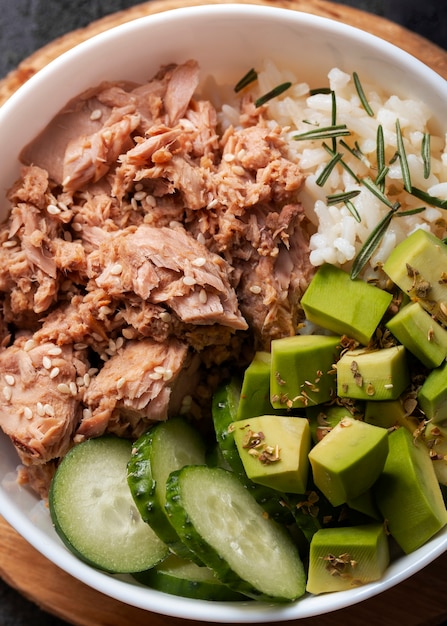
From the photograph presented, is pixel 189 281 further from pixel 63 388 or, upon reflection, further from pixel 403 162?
pixel 403 162

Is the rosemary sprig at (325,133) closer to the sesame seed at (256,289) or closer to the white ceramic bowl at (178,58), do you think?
the white ceramic bowl at (178,58)

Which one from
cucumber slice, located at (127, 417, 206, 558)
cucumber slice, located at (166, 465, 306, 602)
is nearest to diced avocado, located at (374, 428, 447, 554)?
cucumber slice, located at (166, 465, 306, 602)

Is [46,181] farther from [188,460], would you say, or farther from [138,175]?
[188,460]

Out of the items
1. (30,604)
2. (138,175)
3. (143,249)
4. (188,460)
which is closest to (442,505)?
(188,460)

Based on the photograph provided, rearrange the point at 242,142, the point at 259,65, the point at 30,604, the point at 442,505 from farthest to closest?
1. the point at 30,604
2. the point at 259,65
3. the point at 242,142
4. the point at 442,505

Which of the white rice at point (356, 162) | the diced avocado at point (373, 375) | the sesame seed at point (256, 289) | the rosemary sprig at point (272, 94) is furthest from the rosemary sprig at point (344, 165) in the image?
the diced avocado at point (373, 375)

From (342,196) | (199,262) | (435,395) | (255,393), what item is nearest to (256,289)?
(199,262)

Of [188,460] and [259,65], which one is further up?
[259,65]
